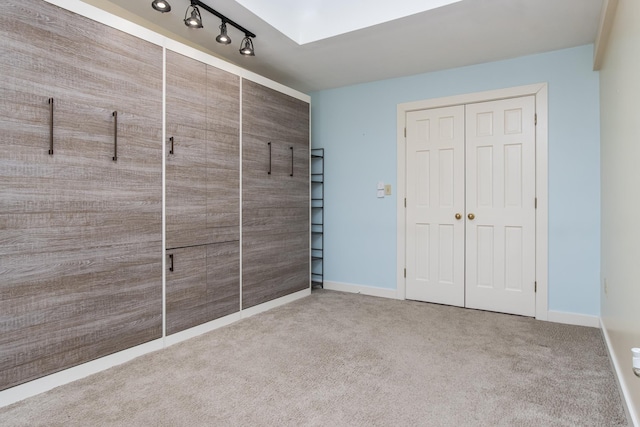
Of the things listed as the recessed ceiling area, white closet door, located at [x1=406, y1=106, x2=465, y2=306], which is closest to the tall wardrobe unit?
the recessed ceiling area

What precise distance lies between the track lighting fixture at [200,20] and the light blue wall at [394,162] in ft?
5.02

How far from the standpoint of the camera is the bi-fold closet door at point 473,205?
11.0 feet

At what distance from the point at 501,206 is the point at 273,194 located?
2134 mm

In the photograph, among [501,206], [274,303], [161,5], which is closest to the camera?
[161,5]

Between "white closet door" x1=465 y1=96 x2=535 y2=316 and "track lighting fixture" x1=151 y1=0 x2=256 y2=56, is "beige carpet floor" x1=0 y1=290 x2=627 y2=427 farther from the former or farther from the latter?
"track lighting fixture" x1=151 y1=0 x2=256 y2=56

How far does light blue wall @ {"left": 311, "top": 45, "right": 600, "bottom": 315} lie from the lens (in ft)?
10.1

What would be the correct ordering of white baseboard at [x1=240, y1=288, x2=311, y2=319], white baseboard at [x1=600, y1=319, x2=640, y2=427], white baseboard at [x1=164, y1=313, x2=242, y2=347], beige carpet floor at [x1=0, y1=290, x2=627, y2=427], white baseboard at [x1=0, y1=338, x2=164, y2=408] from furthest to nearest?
1. white baseboard at [x1=240, y1=288, x2=311, y2=319]
2. white baseboard at [x1=164, y1=313, x2=242, y2=347]
3. white baseboard at [x1=0, y1=338, x2=164, y2=408]
4. beige carpet floor at [x1=0, y1=290, x2=627, y2=427]
5. white baseboard at [x1=600, y1=319, x2=640, y2=427]

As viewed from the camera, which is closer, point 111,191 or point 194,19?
point 111,191

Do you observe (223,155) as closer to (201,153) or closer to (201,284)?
(201,153)

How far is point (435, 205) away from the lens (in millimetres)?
3779

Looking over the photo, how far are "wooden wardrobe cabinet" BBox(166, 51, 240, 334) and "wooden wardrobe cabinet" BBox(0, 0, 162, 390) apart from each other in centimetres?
12

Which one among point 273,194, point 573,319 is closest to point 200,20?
point 273,194

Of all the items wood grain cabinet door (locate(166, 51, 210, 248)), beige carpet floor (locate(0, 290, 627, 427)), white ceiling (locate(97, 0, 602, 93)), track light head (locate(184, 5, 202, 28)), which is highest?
white ceiling (locate(97, 0, 602, 93))

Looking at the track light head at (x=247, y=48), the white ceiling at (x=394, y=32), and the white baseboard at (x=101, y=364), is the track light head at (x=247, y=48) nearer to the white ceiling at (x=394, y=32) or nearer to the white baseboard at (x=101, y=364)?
the white ceiling at (x=394, y=32)
